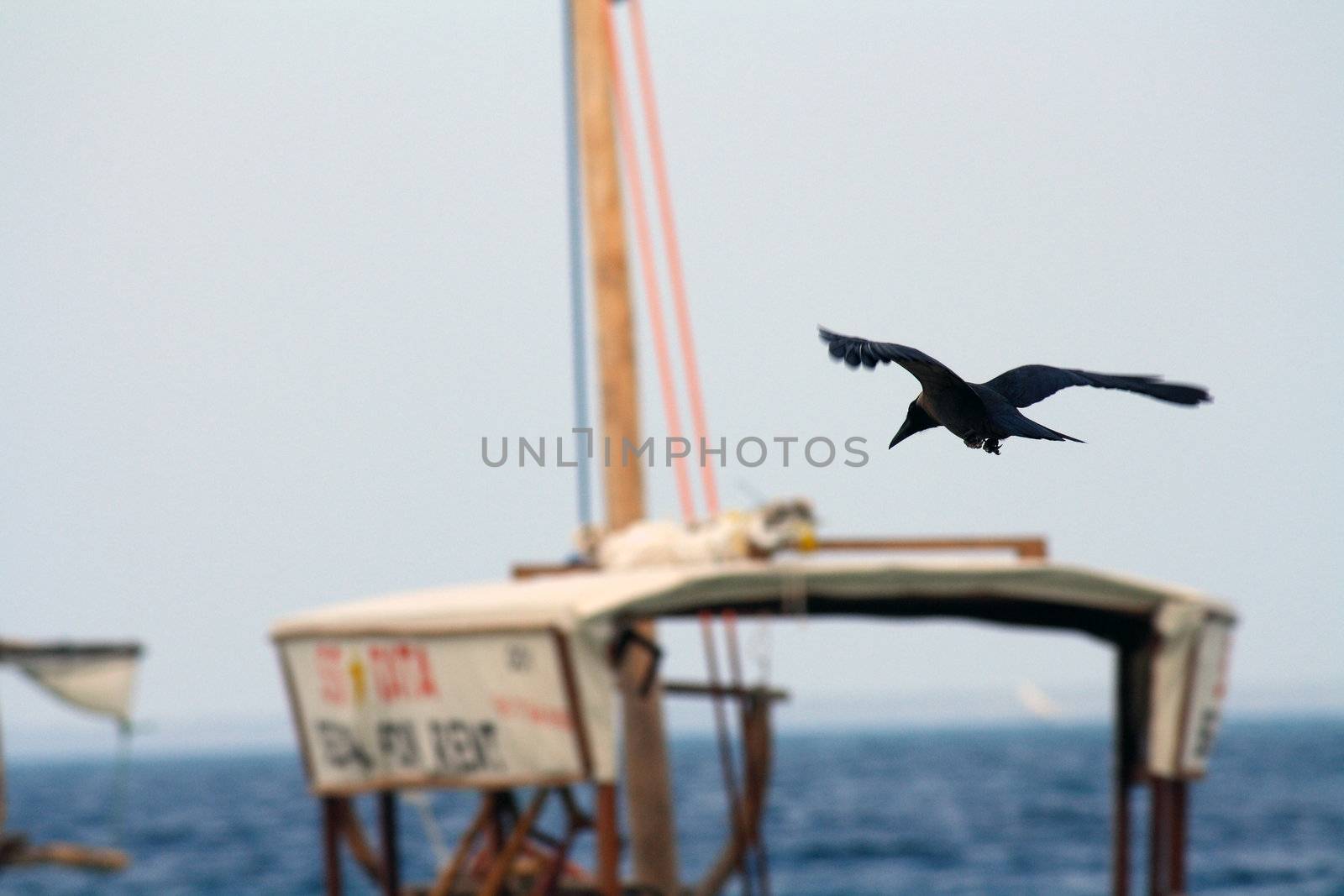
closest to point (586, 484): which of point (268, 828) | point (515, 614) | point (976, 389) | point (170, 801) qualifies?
point (515, 614)

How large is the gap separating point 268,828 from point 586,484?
45.8 metres

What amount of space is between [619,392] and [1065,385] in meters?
8.97

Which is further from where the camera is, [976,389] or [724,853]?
[724,853]

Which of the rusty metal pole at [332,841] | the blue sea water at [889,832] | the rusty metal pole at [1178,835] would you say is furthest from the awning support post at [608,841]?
the blue sea water at [889,832]

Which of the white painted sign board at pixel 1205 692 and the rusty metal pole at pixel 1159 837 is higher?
the white painted sign board at pixel 1205 692

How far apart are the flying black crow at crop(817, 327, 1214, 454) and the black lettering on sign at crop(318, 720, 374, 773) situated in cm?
624

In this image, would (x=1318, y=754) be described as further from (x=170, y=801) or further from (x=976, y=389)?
(x=976, y=389)

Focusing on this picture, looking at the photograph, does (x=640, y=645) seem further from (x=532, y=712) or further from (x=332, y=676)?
(x=332, y=676)

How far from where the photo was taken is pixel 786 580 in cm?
1159

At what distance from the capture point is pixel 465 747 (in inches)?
451

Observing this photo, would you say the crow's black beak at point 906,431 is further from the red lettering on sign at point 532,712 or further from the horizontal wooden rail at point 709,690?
the horizontal wooden rail at point 709,690

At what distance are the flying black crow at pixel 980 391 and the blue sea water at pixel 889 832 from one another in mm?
28023

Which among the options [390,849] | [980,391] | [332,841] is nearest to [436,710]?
[332,841]

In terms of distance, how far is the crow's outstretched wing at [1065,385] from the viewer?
5.96 m
